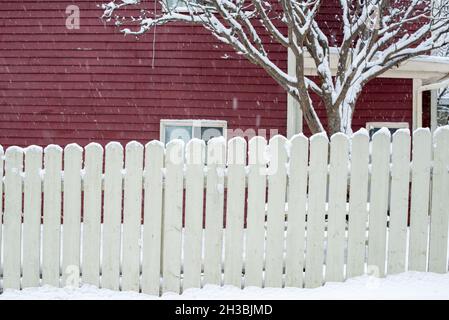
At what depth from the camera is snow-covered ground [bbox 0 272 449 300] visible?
3.92m

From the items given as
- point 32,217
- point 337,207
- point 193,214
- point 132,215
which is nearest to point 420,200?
point 337,207

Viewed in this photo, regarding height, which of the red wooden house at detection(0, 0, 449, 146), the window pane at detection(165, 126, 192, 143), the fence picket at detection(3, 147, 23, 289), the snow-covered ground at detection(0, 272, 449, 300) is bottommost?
the snow-covered ground at detection(0, 272, 449, 300)

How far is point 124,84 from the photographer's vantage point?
914cm

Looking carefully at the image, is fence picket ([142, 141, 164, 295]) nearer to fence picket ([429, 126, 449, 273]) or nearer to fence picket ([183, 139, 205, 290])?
fence picket ([183, 139, 205, 290])

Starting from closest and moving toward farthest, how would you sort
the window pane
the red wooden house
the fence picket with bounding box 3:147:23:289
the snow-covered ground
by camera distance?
1. the snow-covered ground
2. the fence picket with bounding box 3:147:23:289
3. the red wooden house
4. the window pane

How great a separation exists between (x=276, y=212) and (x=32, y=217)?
2.10 m

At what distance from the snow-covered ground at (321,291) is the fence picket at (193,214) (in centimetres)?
16

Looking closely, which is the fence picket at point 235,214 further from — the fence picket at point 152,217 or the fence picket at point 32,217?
the fence picket at point 32,217

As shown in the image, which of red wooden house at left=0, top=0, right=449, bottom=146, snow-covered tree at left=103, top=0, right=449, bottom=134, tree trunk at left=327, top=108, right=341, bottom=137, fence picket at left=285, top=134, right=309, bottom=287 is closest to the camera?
fence picket at left=285, top=134, right=309, bottom=287

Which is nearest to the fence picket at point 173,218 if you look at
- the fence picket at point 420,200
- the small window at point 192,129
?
the fence picket at point 420,200

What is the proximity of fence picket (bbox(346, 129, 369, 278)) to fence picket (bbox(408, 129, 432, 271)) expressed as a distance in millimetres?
423

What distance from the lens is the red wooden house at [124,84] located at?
902 cm

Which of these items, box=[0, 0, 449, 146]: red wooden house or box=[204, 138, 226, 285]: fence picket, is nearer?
box=[204, 138, 226, 285]: fence picket

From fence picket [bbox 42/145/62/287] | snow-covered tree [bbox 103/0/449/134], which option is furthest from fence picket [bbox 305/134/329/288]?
snow-covered tree [bbox 103/0/449/134]
